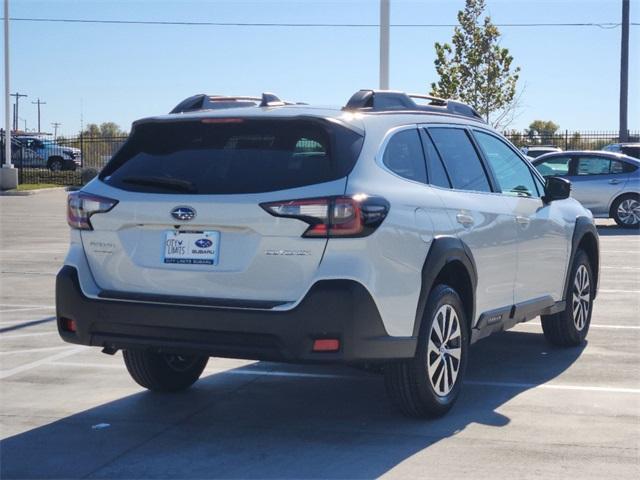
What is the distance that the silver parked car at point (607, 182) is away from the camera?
72.2ft

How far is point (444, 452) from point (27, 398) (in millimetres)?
2767

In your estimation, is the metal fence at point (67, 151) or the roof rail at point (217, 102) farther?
the metal fence at point (67, 151)

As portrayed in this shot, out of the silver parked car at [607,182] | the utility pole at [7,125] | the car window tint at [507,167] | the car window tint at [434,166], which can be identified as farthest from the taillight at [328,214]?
the utility pole at [7,125]

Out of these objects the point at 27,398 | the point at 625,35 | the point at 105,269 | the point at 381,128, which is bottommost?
the point at 27,398

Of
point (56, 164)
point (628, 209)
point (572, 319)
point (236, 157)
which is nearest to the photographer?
point (236, 157)

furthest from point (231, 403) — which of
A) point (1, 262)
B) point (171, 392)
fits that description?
point (1, 262)

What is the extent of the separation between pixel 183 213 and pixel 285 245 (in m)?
0.60

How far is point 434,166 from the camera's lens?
6.60 m

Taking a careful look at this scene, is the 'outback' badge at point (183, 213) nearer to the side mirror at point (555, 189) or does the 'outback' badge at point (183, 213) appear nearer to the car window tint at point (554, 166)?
the side mirror at point (555, 189)

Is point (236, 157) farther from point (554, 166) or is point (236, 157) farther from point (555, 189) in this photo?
point (554, 166)

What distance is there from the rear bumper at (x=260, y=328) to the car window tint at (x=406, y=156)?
3.03 feet

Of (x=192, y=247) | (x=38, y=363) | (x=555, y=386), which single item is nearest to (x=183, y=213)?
(x=192, y=247)

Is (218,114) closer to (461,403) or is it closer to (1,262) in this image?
(461,403)

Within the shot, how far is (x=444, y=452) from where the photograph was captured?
18.3ft
